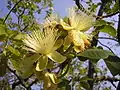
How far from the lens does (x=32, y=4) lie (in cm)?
671

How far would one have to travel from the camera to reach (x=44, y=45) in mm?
1026

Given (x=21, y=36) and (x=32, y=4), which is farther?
(x=32, y=4)

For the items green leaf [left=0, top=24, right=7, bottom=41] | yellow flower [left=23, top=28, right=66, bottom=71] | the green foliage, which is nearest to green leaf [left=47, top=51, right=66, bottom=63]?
yellow flower [left=23, top=28, right=66, bottom=71]

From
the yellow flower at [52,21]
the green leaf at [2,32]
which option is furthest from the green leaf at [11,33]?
the yellow flower at [52,21]

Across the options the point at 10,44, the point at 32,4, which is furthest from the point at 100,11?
the point at 10,44

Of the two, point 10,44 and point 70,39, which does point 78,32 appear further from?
point 10,44

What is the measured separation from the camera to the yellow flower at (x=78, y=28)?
99cm

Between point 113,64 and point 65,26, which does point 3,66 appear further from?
point 113,64

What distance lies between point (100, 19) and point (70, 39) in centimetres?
18

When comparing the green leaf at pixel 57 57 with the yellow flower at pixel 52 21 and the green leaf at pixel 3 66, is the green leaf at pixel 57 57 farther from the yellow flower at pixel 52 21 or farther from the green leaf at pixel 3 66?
the green leaf at pixel 3 66

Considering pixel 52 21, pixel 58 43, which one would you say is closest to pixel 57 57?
pixel 58 43

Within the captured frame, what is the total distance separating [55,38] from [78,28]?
117mm

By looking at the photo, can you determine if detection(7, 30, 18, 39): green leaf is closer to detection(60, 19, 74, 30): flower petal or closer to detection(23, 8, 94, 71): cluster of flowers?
detection(23, 8, 94, 71): cluster of flowers

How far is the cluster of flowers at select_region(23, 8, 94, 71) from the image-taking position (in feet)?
3.19
